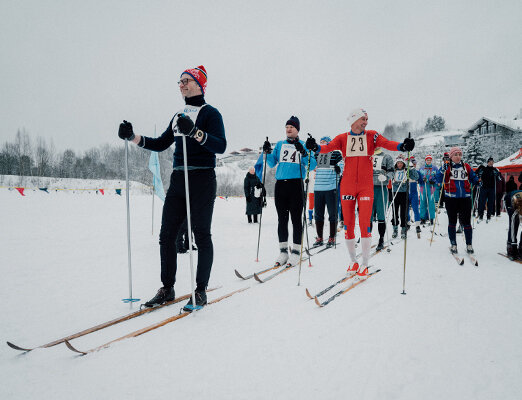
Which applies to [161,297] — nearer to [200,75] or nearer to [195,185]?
[195,185]

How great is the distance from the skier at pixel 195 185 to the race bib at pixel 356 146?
194 cm

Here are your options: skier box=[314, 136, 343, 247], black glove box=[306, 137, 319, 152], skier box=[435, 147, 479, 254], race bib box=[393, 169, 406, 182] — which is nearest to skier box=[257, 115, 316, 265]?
black glove box=[306, 137, 319, 152]

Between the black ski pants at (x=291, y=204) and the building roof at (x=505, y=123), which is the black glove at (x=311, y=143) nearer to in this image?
the black ski pants at (x=291, y=204)

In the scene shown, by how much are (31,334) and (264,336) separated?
2.01 m

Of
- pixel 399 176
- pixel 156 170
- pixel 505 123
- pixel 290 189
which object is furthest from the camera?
pixel 505 123

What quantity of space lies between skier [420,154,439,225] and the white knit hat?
618 cm

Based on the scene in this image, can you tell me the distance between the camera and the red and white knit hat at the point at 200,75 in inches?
115

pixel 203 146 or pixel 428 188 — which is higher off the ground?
pixel 203 146

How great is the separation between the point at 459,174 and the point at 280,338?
493 centimetres

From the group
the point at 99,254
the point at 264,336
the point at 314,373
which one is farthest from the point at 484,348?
the point at 99,254

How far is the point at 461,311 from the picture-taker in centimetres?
265

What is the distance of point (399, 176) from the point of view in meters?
7.75

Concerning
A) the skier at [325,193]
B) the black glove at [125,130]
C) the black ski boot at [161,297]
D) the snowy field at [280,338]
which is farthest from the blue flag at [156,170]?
the black ski boot at [161,297]

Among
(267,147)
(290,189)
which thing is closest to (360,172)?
(290,189)
